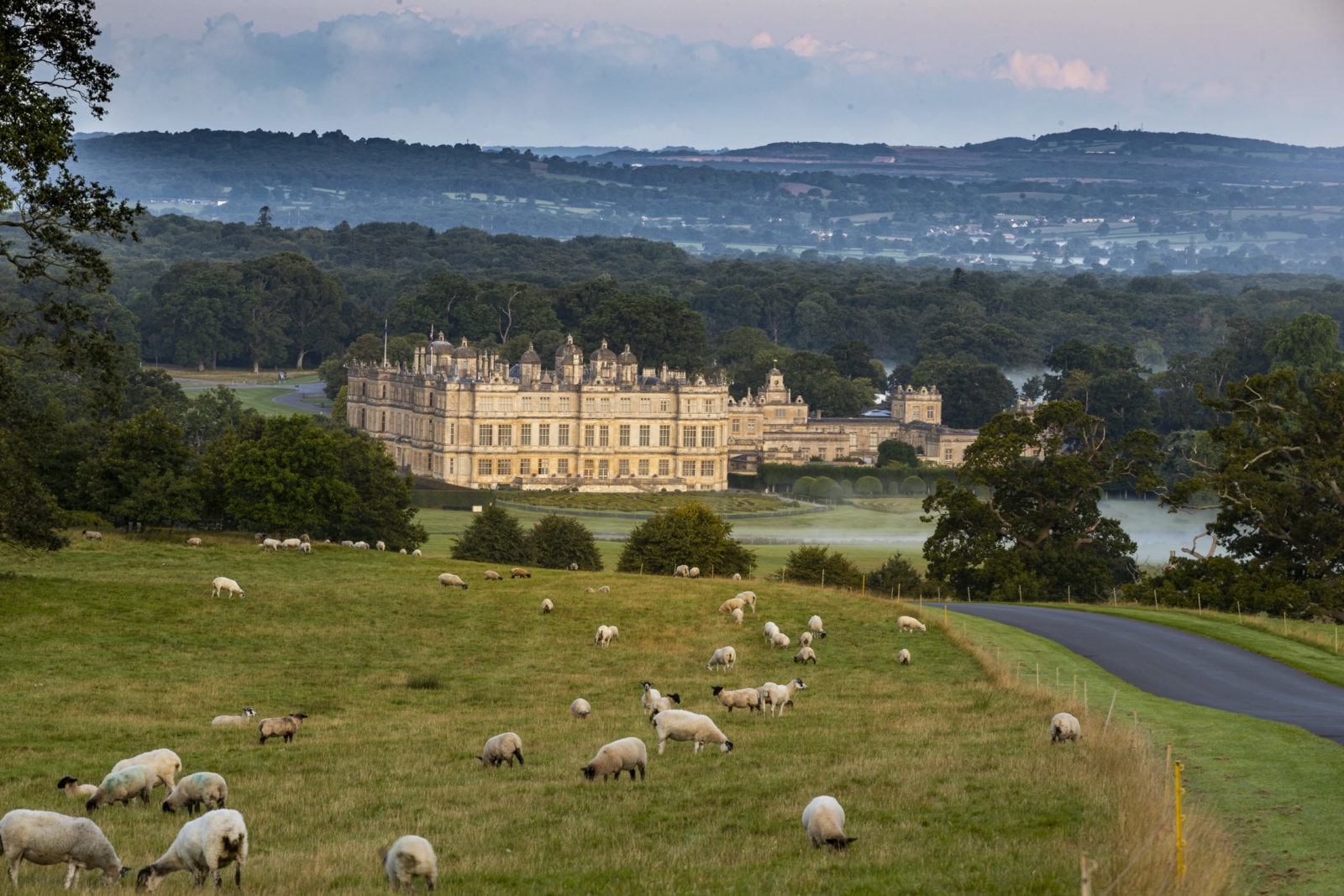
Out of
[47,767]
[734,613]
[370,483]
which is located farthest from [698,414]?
[47,767]

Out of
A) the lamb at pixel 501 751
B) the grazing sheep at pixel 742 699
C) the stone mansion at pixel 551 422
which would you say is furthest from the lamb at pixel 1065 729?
the stone mansion at pixel 551 422

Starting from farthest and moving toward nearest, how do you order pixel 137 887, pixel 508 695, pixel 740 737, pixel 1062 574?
pixel 1062 574 < pixel 508 695 < pixel 740 737 < pixel 137 887

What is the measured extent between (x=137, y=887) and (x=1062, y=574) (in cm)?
6023

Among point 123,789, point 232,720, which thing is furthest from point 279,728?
point 123,789

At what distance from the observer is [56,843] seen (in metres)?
21.9

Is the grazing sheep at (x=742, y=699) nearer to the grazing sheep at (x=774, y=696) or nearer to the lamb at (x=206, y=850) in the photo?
the grazing sheep at (x=774, y=696)

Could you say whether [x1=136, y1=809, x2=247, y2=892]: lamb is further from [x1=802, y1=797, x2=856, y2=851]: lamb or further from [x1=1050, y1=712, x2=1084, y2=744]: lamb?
[x1=1050, y1=712, x2=1084, y2=744]: lamb

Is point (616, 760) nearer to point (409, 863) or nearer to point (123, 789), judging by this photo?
point (409, 863)

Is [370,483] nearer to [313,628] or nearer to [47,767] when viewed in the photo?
[313,628]

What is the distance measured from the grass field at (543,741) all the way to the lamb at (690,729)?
38cm

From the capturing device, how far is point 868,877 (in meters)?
22.3

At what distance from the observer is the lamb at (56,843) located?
21.8 metres

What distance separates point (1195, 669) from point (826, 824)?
78.7 ft

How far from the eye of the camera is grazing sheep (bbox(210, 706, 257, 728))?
35550 mm
